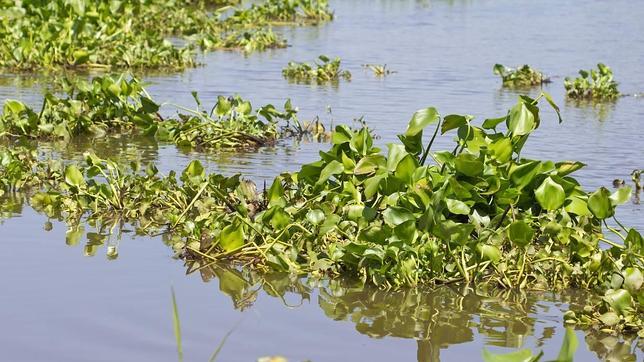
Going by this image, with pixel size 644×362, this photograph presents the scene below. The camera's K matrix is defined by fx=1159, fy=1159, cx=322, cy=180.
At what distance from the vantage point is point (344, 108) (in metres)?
9.80

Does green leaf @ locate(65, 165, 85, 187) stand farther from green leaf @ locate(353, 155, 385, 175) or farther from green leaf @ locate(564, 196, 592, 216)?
green leaf @ locate(564, 196, 592, 216)

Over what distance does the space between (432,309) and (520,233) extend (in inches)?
19.1

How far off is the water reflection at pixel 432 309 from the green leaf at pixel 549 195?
1.27 ft

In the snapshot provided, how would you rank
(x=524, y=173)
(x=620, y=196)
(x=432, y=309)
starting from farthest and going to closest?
1. (x=524, y=173)
2. (x=620, y=196)
3. (x=432, y=309)

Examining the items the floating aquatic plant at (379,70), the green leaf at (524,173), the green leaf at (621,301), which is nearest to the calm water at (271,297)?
the green leaf at (621,301)

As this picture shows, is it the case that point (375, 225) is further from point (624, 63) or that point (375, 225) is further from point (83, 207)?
point (624, 63)

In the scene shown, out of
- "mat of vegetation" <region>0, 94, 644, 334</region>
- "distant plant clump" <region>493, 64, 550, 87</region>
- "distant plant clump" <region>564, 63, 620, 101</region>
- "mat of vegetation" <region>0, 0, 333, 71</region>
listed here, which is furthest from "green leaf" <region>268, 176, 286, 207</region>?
"distant plant clump" <region>493, 64, 550, 87</region>

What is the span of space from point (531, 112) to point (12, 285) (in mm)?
2314

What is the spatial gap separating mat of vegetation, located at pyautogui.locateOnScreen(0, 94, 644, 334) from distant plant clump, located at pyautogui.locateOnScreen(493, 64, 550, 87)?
5.90 metres

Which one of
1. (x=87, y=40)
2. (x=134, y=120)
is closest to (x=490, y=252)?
(x=134, y=120)

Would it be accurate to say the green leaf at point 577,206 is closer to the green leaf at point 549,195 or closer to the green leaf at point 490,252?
the green leaf at point 549,195

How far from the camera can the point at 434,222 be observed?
4750 millimetres

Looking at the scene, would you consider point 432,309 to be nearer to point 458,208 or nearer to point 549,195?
point 458,208

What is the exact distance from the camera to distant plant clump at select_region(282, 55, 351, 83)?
11.3 m
